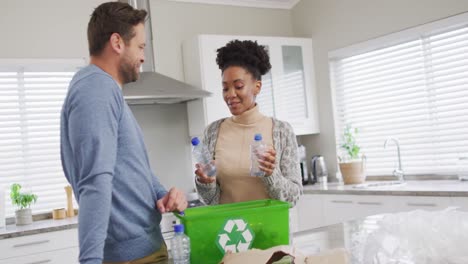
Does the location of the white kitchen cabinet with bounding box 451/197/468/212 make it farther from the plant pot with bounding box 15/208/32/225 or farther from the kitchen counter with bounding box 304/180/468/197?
the plant pot with bounding box 15/208/32/225

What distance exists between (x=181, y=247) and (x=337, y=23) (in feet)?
11.5

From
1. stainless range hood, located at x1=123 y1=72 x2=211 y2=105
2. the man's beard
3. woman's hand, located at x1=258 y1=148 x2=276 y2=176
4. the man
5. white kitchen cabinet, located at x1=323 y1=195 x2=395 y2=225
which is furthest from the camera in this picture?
stainless range hood, located at x1=123 y1=72 x2=211 y2=105

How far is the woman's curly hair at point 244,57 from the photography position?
216 centimetres

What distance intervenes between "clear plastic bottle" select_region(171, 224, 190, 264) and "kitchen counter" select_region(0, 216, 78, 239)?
2.13m

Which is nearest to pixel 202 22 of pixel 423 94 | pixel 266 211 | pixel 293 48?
pixel 293 48

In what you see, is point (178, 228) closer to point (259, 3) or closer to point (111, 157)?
point (111, 157)

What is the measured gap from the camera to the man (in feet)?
3.95

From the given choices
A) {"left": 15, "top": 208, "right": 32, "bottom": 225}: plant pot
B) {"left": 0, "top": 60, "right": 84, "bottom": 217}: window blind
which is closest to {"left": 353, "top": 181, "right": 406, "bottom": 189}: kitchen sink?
{"left": 0, "top": 60, "right": 84, "bottom": 217}: window blind

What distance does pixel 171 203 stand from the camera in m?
1.48

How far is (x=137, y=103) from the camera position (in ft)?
13.5

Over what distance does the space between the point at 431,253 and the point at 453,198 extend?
1912 mm

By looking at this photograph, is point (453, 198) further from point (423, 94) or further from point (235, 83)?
point (235, 83)

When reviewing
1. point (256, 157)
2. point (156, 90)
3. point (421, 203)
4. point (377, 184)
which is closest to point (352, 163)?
point (377, 184)

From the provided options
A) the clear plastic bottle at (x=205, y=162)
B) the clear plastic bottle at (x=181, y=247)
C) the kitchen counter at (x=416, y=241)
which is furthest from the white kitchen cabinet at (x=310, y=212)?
the clear plastic bottle at (x=181, y=247)
